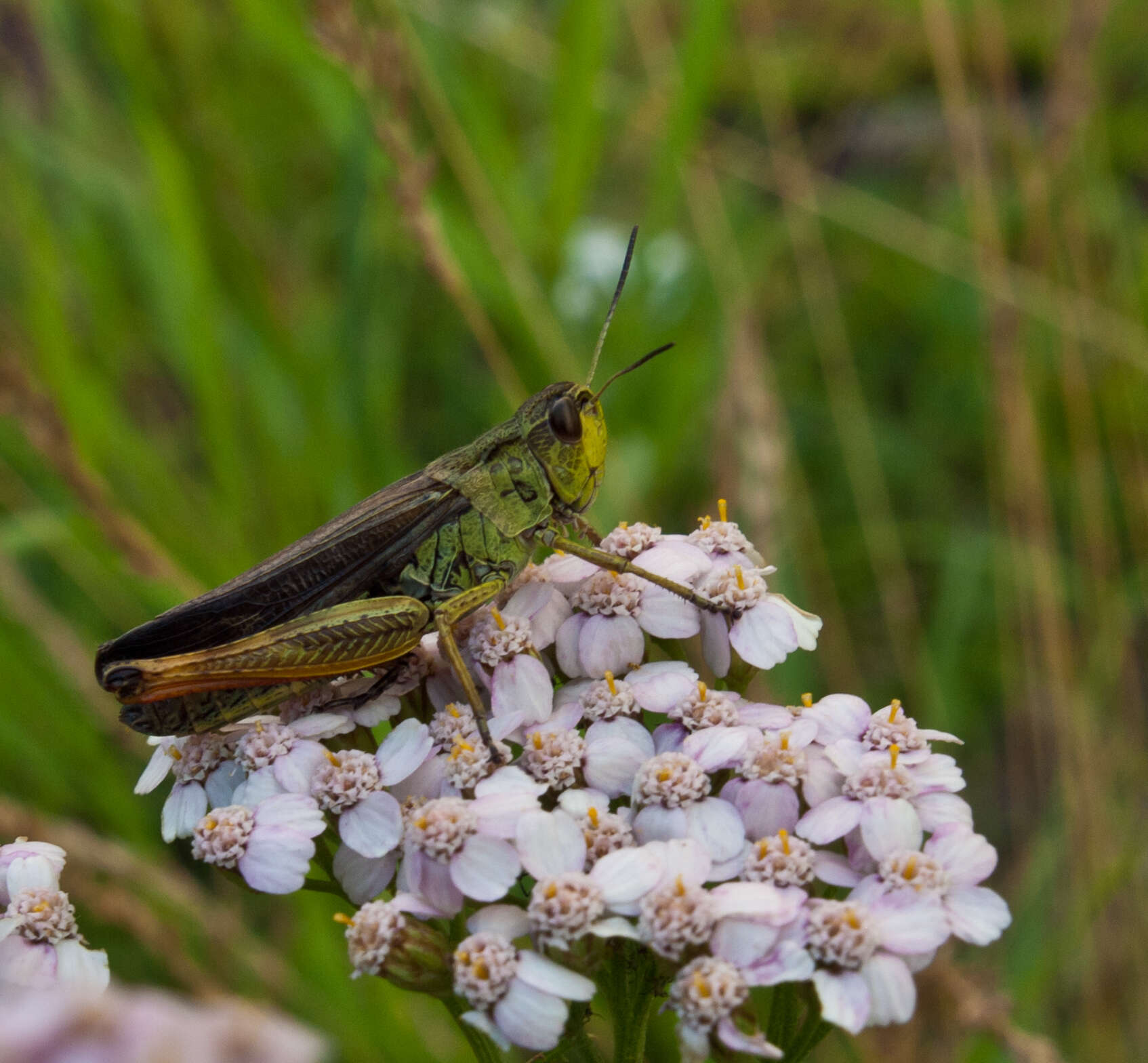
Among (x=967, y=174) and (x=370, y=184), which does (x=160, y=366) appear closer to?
(x=370, y=184)

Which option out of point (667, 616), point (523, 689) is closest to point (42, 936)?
point (523, 689)

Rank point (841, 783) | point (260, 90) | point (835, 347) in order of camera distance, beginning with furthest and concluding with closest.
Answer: point (260, 90) < point (835, 347) < point (841, 783)

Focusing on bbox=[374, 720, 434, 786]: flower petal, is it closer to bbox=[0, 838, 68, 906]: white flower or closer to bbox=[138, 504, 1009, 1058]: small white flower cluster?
bbox=[138, 504, 1009, 1058]: small white flower cluster

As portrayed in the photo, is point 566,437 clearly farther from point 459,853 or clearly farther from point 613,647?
point 459,853

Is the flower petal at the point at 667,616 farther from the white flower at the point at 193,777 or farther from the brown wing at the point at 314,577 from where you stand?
the white flower at the point at 193,777

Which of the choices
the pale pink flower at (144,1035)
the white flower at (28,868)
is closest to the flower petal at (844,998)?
the pale pink flower at (144,1035)

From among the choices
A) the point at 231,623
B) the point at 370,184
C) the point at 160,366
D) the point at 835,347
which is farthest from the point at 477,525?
the point at 160,366

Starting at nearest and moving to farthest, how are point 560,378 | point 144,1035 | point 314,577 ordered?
point 144,1035
point 314,577
point 560,378
